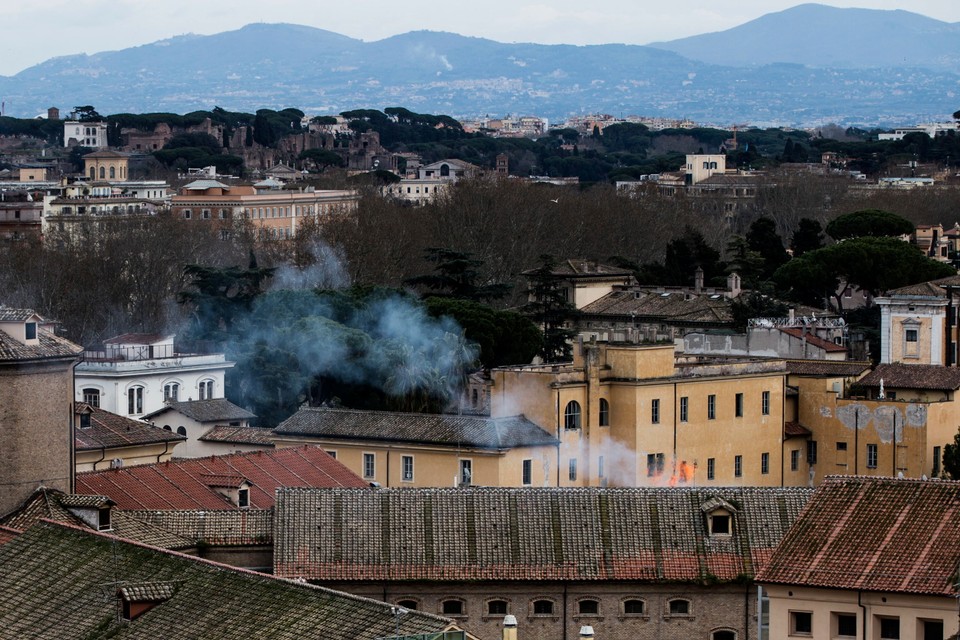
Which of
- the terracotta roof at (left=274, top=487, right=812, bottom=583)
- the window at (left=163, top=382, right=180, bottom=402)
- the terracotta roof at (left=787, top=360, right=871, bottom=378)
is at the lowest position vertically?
the window at (left=163, top=382, right=180, bottom=402)

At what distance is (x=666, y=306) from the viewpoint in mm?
84750

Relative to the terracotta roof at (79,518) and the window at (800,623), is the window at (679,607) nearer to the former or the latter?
the terracotta roof at (79,518)

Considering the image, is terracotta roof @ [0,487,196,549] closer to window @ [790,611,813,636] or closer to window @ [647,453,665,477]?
window @ [790,611,813,636]

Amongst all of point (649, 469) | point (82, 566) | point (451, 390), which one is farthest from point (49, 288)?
point (82, 566)

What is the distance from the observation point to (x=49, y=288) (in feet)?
278

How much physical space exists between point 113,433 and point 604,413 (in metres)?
11.4

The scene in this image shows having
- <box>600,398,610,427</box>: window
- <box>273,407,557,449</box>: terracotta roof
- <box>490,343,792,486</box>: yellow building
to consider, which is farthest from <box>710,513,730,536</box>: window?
<box>600,398,610,427</box>: window

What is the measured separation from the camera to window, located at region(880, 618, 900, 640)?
28531 millimetres

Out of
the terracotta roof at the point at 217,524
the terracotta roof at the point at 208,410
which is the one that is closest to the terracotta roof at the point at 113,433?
the terracotta roof at the point at 208,410

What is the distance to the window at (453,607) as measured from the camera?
125 feet

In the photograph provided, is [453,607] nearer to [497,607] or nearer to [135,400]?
[497,607]

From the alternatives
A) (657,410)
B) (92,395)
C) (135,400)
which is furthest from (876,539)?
(135,400)

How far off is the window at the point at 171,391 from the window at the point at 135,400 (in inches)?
28.4

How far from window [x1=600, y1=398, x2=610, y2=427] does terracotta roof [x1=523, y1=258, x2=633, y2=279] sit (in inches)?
1175
